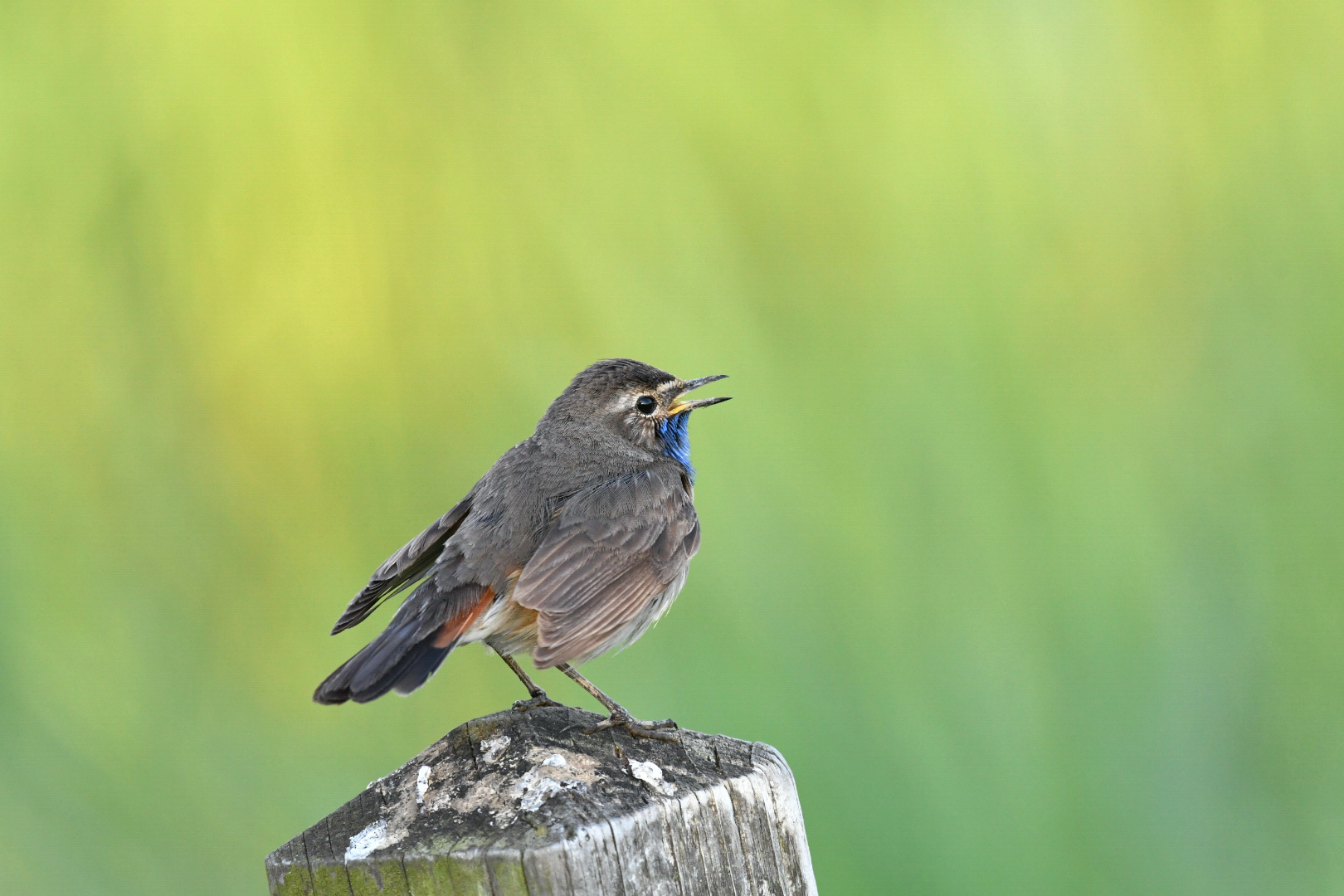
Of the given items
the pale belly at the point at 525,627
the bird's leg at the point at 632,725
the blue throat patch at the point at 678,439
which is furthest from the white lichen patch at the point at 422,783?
the blue throat patch at the point at 678,439

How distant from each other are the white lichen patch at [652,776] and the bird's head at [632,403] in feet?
6.10

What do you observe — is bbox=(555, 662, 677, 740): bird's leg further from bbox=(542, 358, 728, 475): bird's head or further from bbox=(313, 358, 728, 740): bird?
bbox=(542, 358, 728, 475): bird's head

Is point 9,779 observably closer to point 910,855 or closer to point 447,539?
point 447,539

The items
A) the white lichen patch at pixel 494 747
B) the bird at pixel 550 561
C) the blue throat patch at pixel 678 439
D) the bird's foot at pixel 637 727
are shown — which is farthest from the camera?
the blue throat patch at pixel 678 439

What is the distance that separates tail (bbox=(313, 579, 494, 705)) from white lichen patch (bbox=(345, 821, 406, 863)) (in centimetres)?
66

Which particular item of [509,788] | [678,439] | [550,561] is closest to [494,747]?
[509,788]

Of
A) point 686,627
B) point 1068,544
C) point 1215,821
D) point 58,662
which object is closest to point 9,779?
point 58,662

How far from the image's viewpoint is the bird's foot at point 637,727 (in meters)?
2.11

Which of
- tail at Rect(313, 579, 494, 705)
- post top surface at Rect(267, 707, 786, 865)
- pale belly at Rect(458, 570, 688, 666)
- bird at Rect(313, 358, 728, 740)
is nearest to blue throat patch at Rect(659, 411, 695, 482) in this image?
bird at Rect(313, 358, 728, 740)

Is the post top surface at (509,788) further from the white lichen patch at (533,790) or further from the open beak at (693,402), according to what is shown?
the open beak at (693,402)

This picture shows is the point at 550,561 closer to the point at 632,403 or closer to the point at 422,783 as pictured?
the point at 632,403

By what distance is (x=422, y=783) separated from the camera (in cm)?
196

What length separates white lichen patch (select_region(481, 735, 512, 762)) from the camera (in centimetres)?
198

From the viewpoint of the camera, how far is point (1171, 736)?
3.60 m
